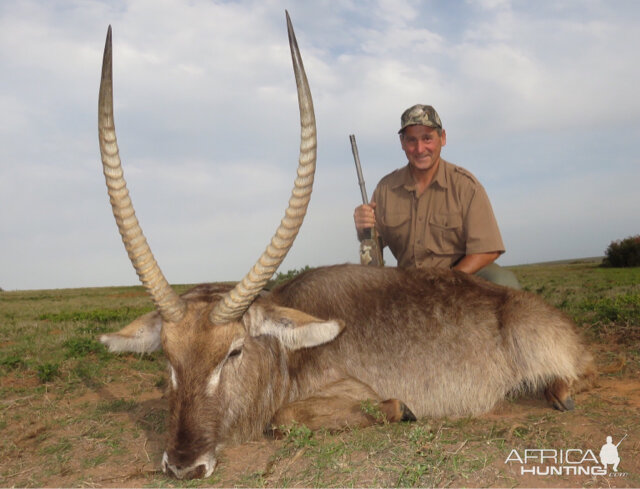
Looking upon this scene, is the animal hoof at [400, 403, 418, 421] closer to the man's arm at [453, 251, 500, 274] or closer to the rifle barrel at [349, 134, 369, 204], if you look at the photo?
the man's arm at [453, 251, 500, 274]

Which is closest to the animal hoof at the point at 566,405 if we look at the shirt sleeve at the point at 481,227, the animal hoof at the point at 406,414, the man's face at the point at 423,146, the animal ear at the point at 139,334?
→ the animal hoof at the point at 406,414

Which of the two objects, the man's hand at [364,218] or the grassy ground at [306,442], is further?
the man's hand at [364,218]

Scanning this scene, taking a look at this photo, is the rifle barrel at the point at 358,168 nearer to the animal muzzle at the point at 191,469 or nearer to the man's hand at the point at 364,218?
the man's hand at the point at 364,218

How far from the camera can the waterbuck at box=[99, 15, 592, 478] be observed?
11.6ft

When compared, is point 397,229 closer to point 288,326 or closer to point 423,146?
point 423,146

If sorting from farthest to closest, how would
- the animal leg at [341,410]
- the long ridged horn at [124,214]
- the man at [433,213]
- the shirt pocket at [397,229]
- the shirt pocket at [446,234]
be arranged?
the shirt pocket at [397,229] → the shirt pocket at [446,234] → the man at [433,213] → the animal leg at [341,410] → the long ridged horn at [124,214]

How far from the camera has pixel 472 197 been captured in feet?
21.9

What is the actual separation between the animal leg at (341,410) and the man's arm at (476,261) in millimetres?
2544

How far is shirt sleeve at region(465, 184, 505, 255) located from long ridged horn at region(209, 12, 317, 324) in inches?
133

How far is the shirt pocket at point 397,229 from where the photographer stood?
725 cm

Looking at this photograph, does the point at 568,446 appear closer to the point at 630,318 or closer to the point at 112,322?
the point at 630,318

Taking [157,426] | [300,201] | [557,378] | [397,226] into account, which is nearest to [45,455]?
[157,426]

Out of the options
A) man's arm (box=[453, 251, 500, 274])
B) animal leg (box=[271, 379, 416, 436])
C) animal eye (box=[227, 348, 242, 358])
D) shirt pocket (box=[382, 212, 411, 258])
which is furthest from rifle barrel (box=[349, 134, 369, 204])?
animal eye (box=[227, 348, 242, 358])

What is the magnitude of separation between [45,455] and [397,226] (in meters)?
4.82
